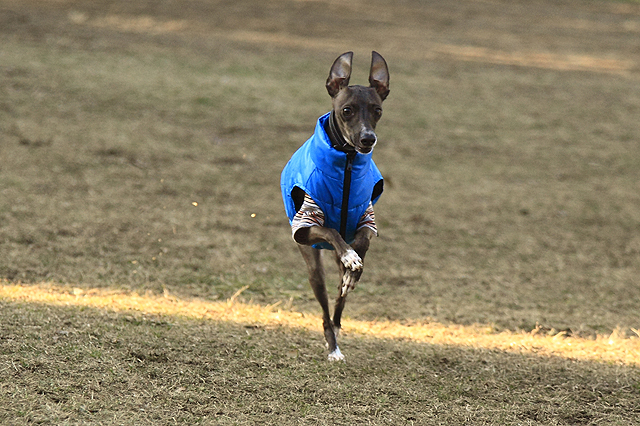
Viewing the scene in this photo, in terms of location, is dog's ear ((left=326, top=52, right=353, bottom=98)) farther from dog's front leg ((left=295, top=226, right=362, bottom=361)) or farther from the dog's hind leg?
the dog's hind leg

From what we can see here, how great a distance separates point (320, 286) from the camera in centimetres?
471

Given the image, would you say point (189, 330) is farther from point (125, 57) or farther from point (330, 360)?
point (125, 57)

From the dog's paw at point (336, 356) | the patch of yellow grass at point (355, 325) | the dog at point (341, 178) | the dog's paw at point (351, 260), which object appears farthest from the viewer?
the patch of yellow grass at point (355, 325)

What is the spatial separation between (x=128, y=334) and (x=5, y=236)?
243 cm

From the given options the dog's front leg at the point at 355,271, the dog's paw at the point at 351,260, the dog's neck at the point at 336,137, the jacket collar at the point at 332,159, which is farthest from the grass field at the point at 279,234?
the dog's neck at the point at 336,137

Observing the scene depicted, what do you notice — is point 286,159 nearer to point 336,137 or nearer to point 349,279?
point 336,137

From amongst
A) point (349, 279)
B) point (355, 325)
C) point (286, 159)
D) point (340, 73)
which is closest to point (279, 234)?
point (355, 325)

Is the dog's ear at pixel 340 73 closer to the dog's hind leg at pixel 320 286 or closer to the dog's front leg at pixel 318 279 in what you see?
the dog's front leg at pixel 318 279

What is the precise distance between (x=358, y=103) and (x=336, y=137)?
23 cm

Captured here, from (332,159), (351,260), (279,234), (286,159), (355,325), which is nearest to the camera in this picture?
(351,260)

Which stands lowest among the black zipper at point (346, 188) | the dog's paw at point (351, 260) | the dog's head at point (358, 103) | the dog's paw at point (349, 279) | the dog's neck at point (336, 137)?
the dog's paw at point (349, 279)

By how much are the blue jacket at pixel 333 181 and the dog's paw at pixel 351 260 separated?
11.4 inches

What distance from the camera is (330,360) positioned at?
4688 millimetres

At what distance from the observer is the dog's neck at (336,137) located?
13.9 ft
